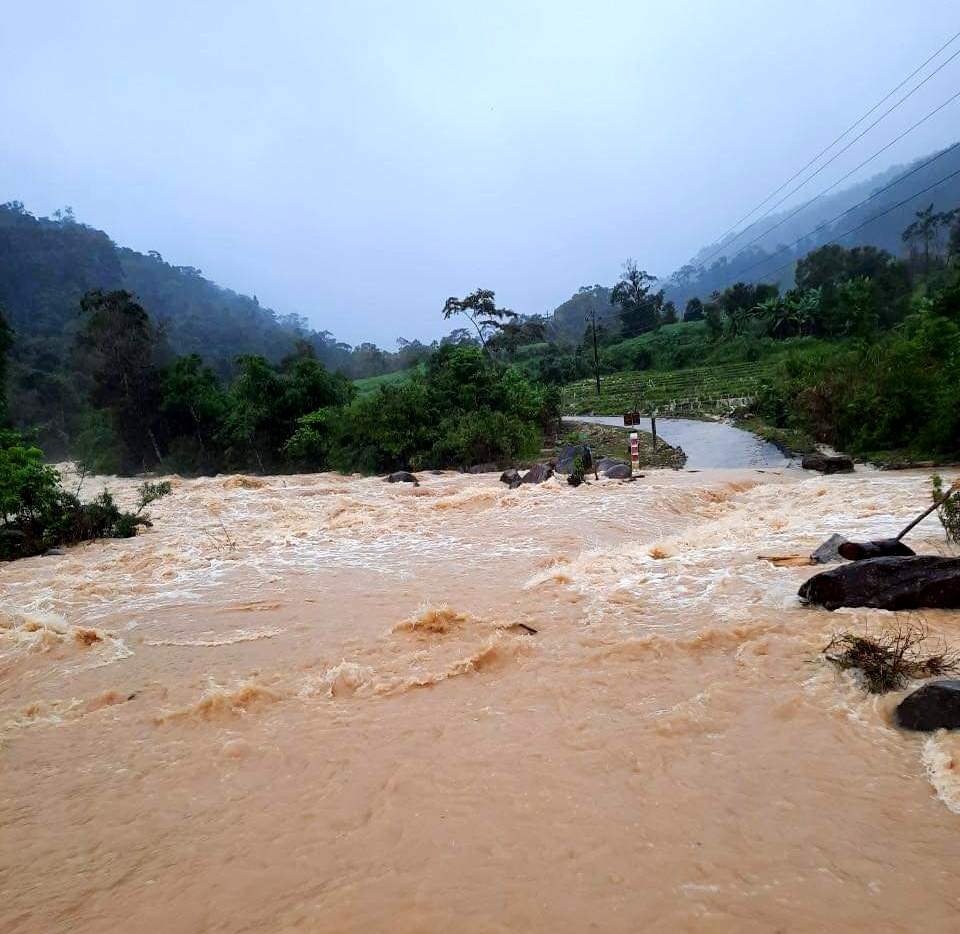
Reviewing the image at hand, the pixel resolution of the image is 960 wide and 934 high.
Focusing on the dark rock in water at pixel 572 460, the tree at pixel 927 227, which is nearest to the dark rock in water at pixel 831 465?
the dark rock in water at pixel 572 460

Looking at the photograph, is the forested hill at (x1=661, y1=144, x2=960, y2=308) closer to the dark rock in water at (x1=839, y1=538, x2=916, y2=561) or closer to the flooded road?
the flooded road

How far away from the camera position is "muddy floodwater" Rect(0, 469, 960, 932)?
2.67 meters

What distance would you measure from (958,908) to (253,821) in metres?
3.18

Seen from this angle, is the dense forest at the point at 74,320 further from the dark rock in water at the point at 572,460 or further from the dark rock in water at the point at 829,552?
the dark rock in water at the point at 829,552

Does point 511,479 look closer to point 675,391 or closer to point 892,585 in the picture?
point 892,585

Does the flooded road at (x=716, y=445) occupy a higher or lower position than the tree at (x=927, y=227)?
lower

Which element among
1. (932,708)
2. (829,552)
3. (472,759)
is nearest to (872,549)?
(829,552)

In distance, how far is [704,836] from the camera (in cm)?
294

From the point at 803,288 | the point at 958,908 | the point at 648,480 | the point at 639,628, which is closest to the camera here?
the point at 958,908

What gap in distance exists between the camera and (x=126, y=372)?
3050 centimetres

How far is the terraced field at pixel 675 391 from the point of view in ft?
106

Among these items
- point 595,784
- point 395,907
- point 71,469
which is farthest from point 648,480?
point 71,469

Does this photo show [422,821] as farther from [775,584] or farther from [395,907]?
[775,584]

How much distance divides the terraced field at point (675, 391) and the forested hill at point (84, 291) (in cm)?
4146
